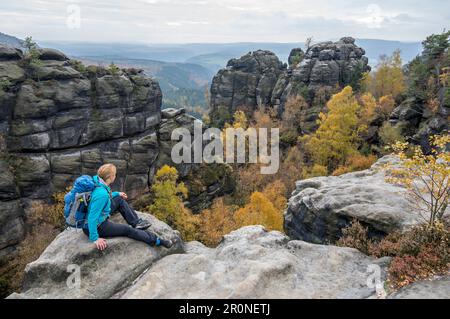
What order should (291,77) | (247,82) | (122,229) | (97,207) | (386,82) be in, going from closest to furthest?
(97,207) < (122,229) < (386,82) < (291,77) < (247,82)

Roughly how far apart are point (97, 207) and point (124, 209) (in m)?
1.62

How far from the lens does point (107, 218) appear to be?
1112cm

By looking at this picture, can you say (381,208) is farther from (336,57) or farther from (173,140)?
(336,57)

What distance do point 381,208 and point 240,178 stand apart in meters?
51.7

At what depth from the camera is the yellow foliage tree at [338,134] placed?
51656 millimetres

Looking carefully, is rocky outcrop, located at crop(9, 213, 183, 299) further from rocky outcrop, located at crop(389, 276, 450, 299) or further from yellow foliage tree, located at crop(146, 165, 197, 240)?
yellow foliage tree, located at crop(146, 165, 197, 240)

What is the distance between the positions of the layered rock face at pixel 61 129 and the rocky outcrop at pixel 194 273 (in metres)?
42.4

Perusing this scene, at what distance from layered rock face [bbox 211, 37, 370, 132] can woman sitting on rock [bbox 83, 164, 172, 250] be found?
65.4 meters

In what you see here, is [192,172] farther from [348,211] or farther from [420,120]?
[348,211]

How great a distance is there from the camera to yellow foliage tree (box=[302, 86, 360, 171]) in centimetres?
5166

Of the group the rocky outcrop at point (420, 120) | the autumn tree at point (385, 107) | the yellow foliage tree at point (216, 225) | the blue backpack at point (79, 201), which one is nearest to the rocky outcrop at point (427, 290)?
the blue backpack at point (79, 201)

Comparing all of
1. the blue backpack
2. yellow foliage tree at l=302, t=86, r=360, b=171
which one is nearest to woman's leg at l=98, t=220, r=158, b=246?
the blue backpack

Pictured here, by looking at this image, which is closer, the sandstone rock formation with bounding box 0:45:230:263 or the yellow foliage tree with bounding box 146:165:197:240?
the yellow foliage tree with bounding box 146:165:197:240

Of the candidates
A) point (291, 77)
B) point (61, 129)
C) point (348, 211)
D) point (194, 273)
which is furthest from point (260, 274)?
point (291, 77)
